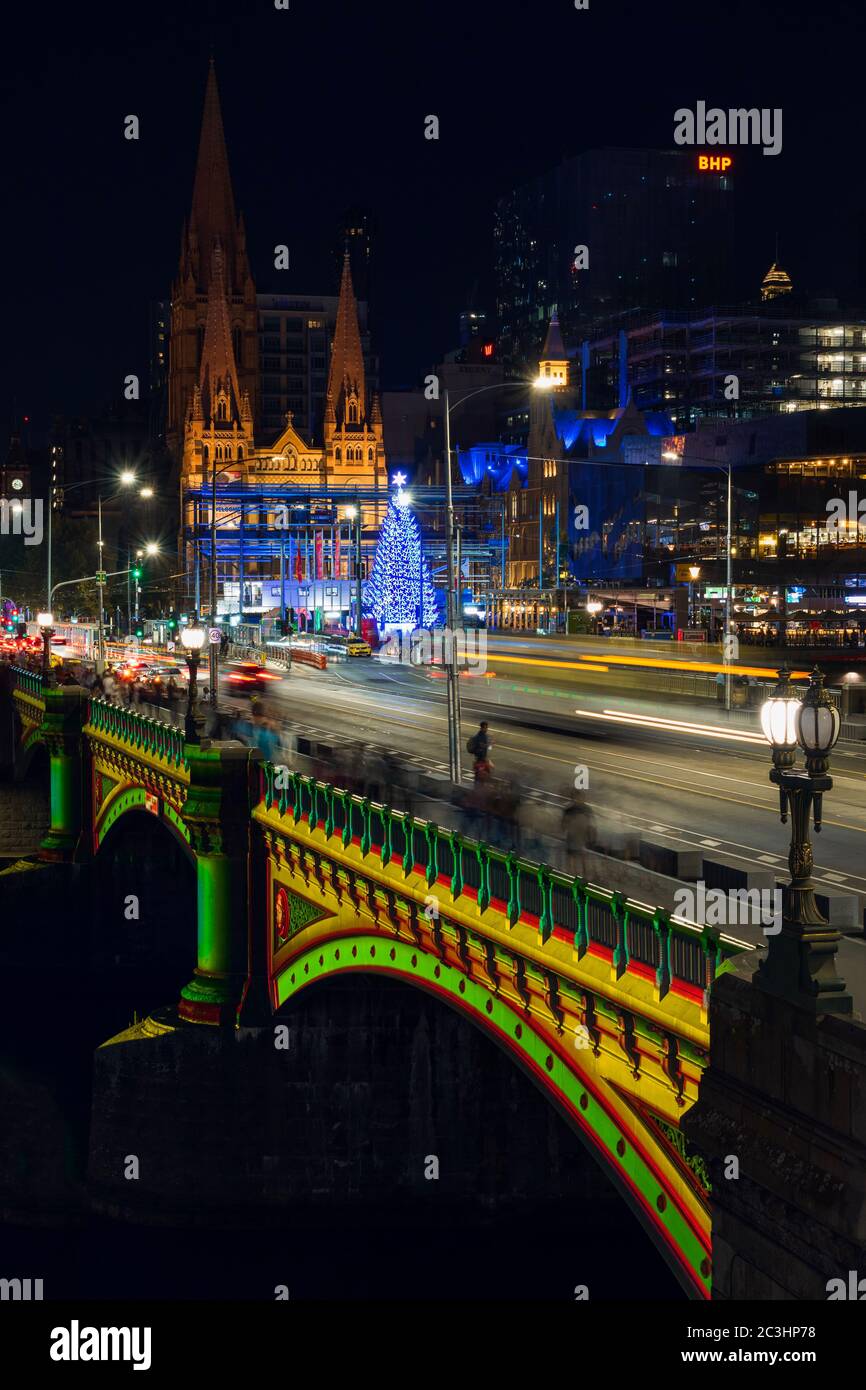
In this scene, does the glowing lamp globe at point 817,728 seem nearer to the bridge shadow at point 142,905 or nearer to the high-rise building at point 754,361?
the bridge shadow at point 142,905

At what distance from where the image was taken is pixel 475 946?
1928cm

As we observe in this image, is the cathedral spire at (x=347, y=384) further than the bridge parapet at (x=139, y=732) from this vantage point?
Yes

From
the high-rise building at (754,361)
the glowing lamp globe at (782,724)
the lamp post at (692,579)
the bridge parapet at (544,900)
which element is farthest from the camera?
the high-rise building at (754,361)

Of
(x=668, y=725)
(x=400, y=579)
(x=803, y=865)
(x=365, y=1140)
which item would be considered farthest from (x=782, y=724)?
(x=400, y=579)

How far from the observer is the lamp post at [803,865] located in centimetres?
1163

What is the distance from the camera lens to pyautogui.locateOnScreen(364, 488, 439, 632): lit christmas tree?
105 metres

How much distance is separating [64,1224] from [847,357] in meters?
153

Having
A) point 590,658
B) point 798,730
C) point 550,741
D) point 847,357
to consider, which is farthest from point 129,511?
point 798,730

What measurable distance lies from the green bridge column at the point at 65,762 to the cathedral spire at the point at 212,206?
141 m

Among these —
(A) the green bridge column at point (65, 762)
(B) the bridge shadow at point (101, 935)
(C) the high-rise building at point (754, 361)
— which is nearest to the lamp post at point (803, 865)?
(B) the bridge shadow at point (101, 935)

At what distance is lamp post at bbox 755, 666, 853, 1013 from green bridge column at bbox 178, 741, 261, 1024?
2074cm

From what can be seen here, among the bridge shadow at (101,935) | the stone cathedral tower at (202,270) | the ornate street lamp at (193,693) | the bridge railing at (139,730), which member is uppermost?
the stone cathedral tower at (202,270)

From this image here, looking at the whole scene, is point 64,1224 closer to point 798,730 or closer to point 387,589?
point 798,730
